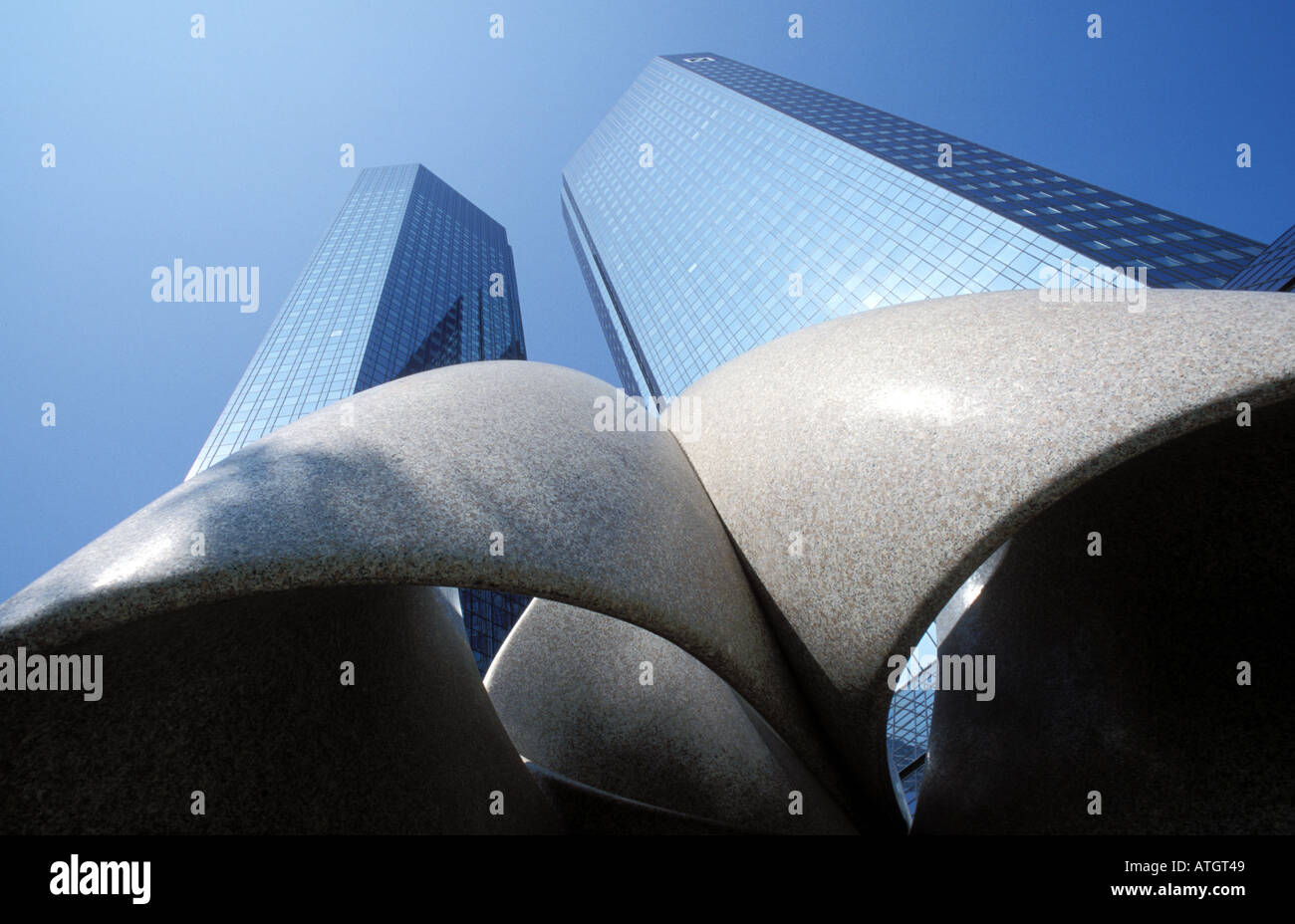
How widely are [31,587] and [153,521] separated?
2.24ft

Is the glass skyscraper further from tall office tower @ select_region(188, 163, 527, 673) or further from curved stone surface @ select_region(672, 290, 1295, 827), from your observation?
curved stone surface @ select_region(672, 290, 1295, 827)

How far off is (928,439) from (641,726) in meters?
8.17

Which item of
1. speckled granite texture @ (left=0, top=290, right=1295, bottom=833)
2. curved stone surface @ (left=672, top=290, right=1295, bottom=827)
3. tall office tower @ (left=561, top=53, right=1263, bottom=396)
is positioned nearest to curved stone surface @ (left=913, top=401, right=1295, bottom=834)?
speckled granite texture @ (left=0, top=290, right=1295, bottom=833)

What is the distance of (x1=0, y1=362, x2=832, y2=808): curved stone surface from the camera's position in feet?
12.8

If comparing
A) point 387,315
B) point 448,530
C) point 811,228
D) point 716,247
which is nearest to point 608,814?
point 448,530

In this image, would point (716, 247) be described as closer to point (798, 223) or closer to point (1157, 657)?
point (798, 223)

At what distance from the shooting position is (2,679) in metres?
4.07

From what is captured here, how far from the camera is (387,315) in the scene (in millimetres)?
80750

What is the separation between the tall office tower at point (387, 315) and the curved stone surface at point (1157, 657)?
1556 inches

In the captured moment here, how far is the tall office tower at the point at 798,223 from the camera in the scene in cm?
4909
